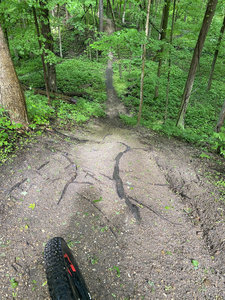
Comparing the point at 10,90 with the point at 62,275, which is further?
the point at 10,90

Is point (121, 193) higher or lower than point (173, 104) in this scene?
higher

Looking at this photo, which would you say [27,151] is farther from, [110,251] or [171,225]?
[171,225]

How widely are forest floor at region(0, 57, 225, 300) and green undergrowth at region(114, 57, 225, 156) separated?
443cm

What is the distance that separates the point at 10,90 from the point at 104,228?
486cm

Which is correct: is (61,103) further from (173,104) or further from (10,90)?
(173,104)

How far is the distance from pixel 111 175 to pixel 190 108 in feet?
41.5

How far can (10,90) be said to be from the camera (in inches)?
210

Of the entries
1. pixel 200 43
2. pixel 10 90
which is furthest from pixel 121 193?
pixel 200 43

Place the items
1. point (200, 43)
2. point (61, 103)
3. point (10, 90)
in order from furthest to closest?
point (61, 103)
point (200, 43)
point (10, 90)

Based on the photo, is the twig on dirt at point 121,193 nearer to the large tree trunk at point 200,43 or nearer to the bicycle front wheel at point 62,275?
the bicycle front wheel at point 62,275

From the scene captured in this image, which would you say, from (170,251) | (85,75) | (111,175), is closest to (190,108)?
(85,75)

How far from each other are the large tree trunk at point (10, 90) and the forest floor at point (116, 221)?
102cm

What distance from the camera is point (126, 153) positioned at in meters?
6.37

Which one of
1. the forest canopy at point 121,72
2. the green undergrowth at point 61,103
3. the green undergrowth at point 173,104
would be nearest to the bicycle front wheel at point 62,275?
the green undergrowth at point 61,103
